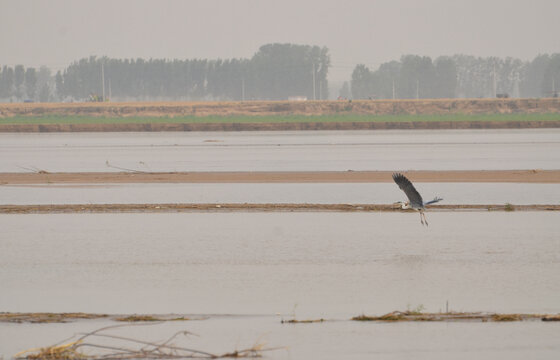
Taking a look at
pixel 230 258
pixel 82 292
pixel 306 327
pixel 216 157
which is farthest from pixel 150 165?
pixel 306 327

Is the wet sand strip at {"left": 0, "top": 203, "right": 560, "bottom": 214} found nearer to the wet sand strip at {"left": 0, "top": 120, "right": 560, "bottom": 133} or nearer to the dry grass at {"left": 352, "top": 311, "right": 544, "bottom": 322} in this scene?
the dry grass at {"left": 352, "top": 311, "right": 544, "bottom": 322}

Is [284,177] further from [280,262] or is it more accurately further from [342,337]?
[342,337]

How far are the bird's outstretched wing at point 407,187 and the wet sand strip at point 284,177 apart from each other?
1547 cm

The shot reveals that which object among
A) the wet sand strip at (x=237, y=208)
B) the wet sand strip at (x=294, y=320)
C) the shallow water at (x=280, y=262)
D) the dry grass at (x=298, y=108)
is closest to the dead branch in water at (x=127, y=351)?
the wet sand strip at (x=294, y=320)

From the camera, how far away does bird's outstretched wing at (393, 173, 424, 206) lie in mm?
17609

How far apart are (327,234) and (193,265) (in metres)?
4.49

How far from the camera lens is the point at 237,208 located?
994 inches

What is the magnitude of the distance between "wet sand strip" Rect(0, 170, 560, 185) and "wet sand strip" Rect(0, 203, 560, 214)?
341 inches

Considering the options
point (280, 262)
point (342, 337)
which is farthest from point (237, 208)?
point (342, 337)

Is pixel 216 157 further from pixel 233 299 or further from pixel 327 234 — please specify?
pixel 233 299

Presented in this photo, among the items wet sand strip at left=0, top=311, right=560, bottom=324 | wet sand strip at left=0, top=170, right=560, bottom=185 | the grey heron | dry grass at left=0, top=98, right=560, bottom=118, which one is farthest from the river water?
dry grass at left=0, top=98, right=560, bottom=118

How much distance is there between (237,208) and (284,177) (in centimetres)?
1072

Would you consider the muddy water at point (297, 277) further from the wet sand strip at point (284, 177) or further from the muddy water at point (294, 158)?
the muddy water at point (294, 158)

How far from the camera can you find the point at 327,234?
20.1m
